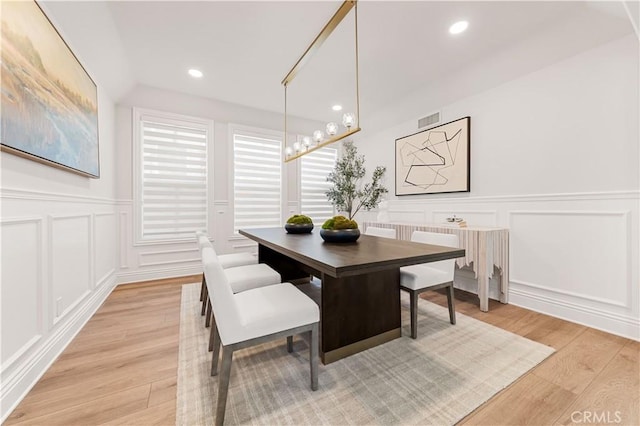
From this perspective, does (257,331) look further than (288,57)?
No

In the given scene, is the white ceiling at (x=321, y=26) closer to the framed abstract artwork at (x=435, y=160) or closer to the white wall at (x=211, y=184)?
the white wall at (x=211, y=184)

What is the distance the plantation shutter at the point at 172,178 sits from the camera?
12.1 feet

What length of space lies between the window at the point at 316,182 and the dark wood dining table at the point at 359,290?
10.0 ft

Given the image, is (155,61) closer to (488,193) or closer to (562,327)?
(488,193)

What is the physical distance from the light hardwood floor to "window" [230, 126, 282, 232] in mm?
2312

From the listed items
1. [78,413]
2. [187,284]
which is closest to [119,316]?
[187,284]

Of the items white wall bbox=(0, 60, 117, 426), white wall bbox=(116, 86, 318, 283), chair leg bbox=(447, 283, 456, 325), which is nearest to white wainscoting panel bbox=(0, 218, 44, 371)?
white wall bbox=(0, 60, 117, 426)

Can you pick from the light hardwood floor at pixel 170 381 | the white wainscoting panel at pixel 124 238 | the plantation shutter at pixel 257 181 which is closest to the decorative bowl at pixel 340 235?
the light hardwood floor at pixel 170 381

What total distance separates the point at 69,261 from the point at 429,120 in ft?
14.4

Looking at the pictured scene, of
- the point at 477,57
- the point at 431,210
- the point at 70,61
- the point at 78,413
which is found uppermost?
the point at 477,57

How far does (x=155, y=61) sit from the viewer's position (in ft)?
9.74

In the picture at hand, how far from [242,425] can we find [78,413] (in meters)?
0.90

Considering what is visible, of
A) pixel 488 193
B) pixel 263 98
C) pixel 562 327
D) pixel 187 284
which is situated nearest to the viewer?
pixel 562 327

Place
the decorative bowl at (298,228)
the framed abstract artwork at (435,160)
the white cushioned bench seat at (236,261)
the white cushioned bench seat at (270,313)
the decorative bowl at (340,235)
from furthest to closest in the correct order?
the framed abstract artwork at (435,160) < the decorative bowl at (298,228) < the white cushioned bench seat at (236,261) < the decorative bowl at (340,235) < the white cushioned bench seat at (270,313)
